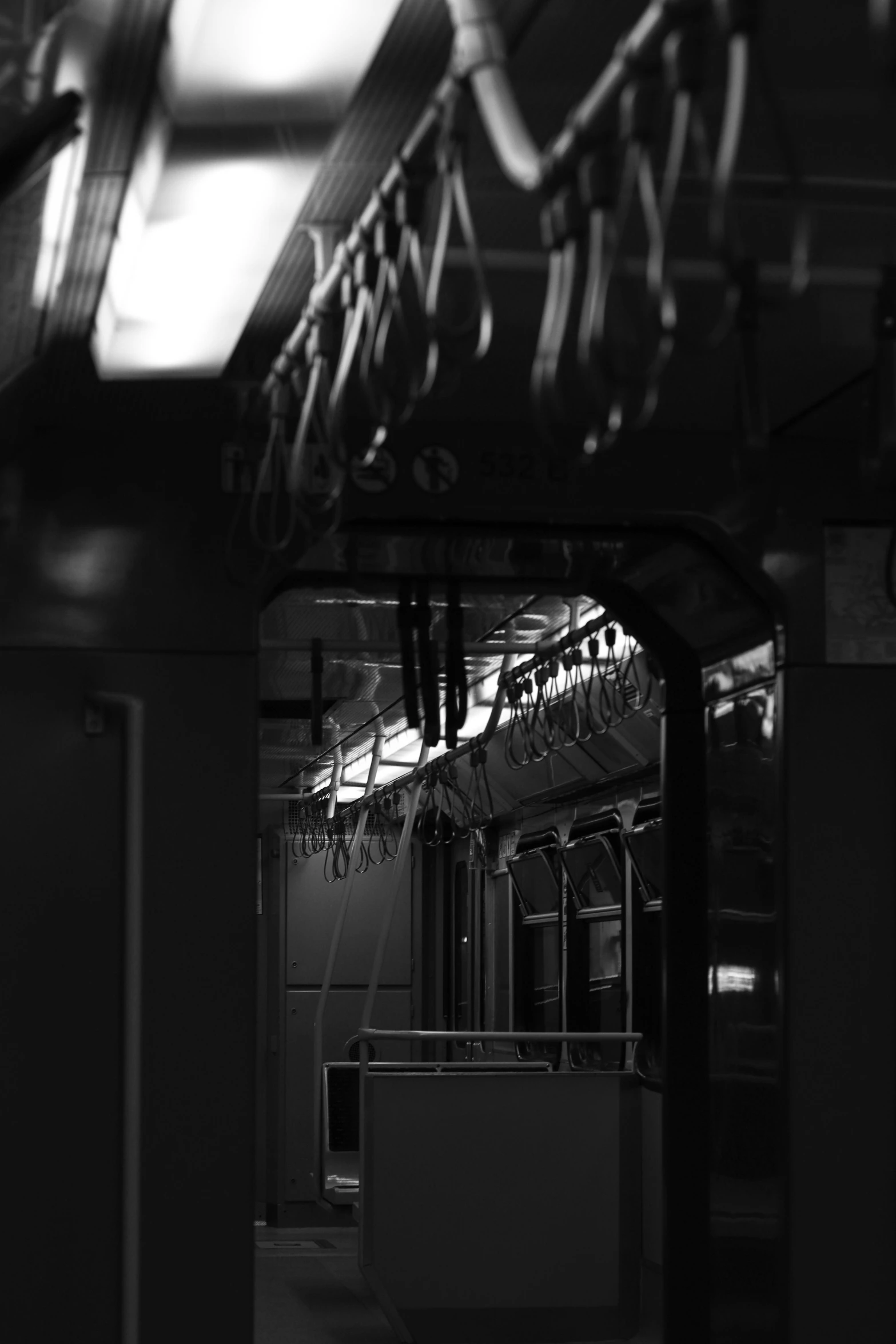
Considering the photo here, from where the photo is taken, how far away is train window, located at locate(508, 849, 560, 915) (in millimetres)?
11305

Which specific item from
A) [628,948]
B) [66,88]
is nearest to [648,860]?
[628,948]

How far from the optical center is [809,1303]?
4.31 m

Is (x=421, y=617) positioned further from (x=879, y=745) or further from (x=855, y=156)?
(x=855, y=156)

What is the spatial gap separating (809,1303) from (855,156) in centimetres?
273

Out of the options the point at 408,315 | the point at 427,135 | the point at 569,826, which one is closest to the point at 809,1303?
the point at 408,315

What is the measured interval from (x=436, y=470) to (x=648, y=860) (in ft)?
16.7

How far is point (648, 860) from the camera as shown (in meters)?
9.20

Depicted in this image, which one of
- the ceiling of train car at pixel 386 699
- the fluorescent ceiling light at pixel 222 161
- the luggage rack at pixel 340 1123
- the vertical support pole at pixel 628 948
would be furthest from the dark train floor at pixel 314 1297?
the fluorescent ceiling light at pixel 222 161

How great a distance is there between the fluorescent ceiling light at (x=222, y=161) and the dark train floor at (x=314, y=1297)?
5.51 m

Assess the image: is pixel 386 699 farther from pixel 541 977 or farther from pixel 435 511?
pixel 435 511

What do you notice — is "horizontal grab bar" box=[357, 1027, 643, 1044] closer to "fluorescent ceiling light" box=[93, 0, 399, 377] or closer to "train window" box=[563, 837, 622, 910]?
"train window" box=[563, 837, 622, 910]

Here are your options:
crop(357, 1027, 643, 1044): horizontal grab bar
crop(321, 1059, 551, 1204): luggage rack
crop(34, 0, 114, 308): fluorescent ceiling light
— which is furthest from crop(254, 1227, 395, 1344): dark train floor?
crop(34, 0, 114, 308): fluorescent ceiling light

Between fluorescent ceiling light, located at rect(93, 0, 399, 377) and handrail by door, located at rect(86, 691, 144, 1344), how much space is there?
0.89m

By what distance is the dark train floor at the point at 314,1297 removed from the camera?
8.00 m
